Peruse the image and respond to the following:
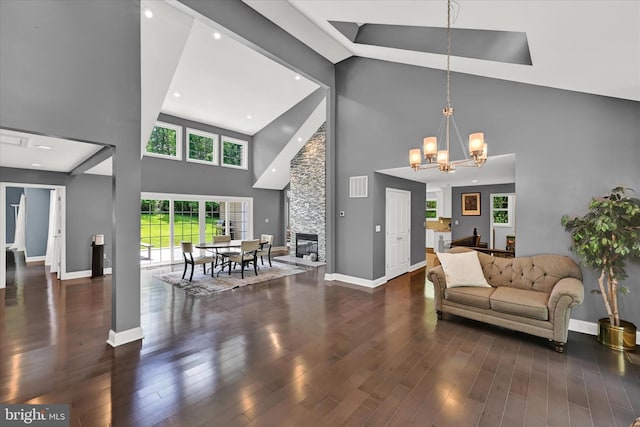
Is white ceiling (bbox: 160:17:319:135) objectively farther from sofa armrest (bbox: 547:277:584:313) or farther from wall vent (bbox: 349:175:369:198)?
sofa armrest (bbox: 547:277:584:313)

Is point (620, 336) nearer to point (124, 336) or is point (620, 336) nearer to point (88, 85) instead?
point (124, 336)

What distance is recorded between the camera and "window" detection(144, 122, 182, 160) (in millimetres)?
7676

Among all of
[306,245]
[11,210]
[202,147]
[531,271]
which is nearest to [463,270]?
[531,271]

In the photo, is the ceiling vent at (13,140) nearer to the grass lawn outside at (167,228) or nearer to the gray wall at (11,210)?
the grass lawn outside at (167,228)

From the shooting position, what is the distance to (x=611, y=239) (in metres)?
2.92

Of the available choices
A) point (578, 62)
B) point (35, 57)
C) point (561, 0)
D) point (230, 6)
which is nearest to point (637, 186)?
point (578, 62)

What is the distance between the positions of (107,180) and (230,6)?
5.22 metres

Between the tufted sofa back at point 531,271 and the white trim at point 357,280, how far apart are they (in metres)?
2.09

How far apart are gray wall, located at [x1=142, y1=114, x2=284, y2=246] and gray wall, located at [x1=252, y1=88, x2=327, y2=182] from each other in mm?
403

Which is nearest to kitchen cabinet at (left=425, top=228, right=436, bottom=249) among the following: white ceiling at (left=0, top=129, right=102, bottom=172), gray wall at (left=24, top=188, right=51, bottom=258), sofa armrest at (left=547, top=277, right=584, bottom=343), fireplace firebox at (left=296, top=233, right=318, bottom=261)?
fireplace firebox at (left=296, top=233, right=318, bottom=261)

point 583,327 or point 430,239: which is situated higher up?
point 430,239

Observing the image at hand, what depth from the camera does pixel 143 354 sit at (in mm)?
2830

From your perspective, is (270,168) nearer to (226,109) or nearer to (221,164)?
(221,164)

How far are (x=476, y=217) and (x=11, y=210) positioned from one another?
1552 cm
